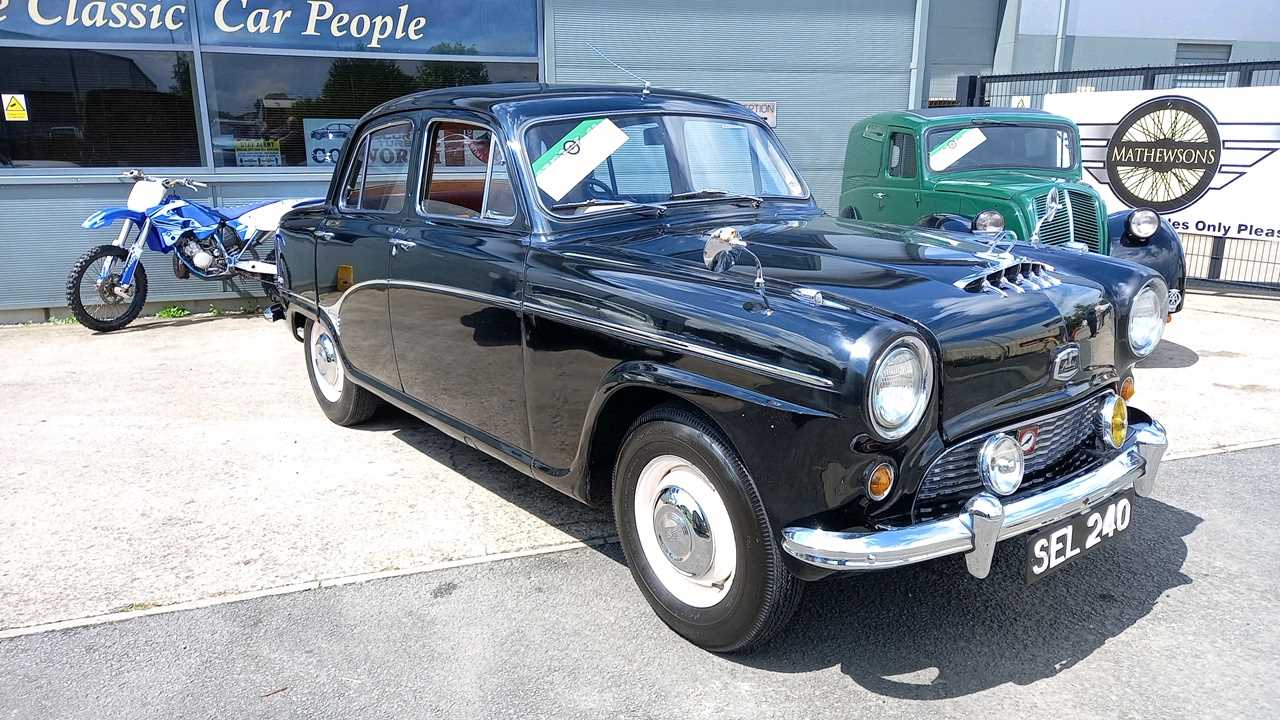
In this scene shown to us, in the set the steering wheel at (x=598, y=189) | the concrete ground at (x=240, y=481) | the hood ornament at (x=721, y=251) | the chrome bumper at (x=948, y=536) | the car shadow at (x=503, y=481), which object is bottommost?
the concrete ground at (x=240, y=481)

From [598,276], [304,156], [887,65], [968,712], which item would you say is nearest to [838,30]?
[887,65]

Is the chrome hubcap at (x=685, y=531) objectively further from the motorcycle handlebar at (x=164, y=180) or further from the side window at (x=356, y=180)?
the motorcycle handlebar at (x=164, y=180)

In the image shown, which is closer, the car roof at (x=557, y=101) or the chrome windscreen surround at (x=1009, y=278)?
the chrome windscreen surround at (x=1009, y=278)

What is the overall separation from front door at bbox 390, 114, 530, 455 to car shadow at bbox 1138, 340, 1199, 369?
480 cm

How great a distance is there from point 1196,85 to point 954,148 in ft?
14.4

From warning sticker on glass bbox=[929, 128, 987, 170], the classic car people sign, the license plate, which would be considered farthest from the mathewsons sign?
the license plate

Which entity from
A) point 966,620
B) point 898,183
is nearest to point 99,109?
point 898,183

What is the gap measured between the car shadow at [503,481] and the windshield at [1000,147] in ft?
15.4

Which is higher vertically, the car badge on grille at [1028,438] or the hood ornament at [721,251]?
the hood ornament at [721,251]

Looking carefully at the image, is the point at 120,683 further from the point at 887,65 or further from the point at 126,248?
the point at 887,65

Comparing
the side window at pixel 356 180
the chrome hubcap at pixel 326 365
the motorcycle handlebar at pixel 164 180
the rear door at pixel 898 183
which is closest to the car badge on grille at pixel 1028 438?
the side window at pixel 356 180

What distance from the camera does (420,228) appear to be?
3.97m

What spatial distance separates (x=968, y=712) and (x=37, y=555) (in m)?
3.45

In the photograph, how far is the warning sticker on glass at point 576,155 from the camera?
11.6 feet
